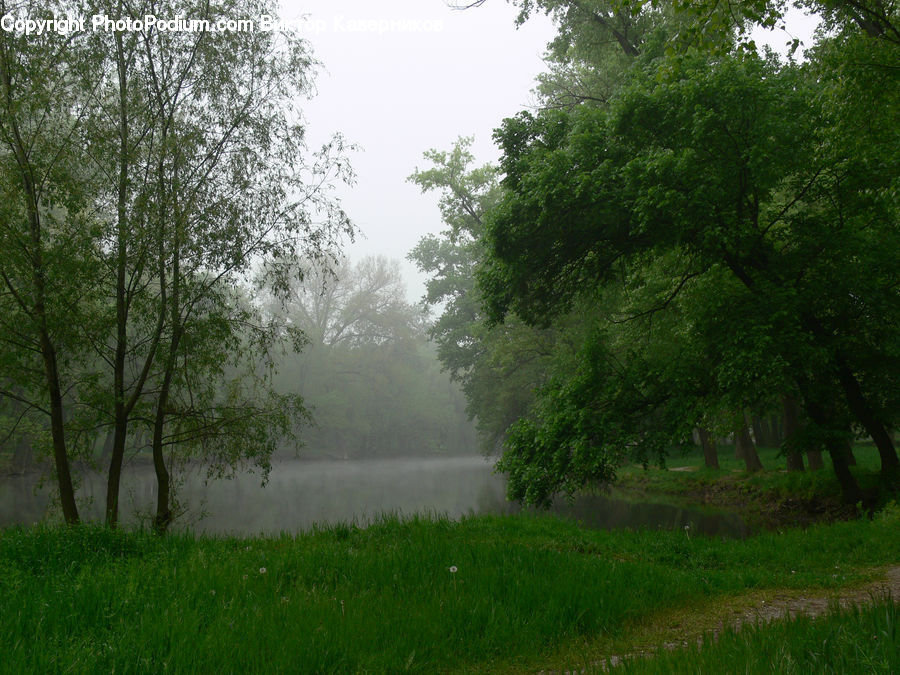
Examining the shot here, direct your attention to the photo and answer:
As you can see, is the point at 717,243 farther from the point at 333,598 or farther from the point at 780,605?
the point at 333,598

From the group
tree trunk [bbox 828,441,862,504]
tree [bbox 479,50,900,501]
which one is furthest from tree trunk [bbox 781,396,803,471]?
tree [bbox 479,50,900,501]

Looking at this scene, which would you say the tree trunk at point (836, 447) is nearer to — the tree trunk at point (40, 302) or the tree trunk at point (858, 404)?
the tree trunk at point (858, 404)

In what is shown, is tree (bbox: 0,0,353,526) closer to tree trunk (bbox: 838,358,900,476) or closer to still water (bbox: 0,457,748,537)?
still water (bbox: 0,457,748,537)

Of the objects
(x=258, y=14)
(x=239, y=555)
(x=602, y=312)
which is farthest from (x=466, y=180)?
(x=239, y=555)

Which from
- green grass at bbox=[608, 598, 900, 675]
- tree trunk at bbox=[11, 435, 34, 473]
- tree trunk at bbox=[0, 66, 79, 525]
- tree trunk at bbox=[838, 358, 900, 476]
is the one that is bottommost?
green grass at bbox=[608, 598, 900, 675]

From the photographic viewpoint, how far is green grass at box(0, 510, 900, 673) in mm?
4164

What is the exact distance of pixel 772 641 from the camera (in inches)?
150

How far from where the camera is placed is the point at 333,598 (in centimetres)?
526

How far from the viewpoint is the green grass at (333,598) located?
416 cm

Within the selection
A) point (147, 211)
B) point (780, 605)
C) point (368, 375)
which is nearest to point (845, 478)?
point (780, 605)

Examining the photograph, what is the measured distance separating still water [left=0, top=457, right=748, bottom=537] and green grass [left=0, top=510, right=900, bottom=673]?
14.3ft

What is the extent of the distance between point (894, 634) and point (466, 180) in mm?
33429

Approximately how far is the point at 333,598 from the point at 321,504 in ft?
67.7

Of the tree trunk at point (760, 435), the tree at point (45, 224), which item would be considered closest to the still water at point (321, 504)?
the tree at point (45, 224)
